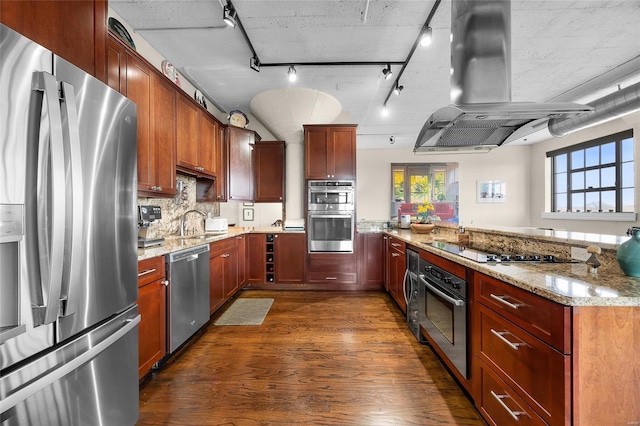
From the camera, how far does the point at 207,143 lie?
3285 mm

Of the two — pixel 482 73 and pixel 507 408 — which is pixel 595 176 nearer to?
pixel 482 73

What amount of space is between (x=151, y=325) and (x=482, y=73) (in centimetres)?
293

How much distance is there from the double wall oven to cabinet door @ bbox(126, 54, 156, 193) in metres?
2.13

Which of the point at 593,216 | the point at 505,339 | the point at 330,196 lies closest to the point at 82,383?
the point at 505,339

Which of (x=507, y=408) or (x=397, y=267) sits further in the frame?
(x=397, y=267)

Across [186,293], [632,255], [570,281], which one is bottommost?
[186,293]

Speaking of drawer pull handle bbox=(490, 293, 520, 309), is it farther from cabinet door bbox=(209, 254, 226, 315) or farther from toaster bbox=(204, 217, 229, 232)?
toaster bbox=(204, 217, 229, 232)

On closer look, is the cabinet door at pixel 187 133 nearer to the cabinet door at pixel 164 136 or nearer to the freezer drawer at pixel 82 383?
the cabinet door at pixel 164 136

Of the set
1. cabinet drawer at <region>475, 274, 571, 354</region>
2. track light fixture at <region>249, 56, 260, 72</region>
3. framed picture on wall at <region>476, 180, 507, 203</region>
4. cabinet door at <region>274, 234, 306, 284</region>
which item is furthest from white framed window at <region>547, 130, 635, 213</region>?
track light fixture at <region>249, 56, 260, 72</region>

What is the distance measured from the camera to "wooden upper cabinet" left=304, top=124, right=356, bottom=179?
3.96 m

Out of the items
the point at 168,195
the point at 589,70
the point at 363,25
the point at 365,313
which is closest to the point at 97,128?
the point at 168,195

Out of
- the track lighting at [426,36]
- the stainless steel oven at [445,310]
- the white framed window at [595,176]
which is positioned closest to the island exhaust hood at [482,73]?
the track lighting at [426,36]

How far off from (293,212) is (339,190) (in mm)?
999

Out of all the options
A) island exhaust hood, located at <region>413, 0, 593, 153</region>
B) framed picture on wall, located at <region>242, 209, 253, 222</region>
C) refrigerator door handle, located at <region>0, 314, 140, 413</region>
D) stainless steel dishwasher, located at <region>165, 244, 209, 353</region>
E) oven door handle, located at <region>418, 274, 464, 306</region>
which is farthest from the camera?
framed picture on wall, located at <region>242, 209, 253, 222</region>
